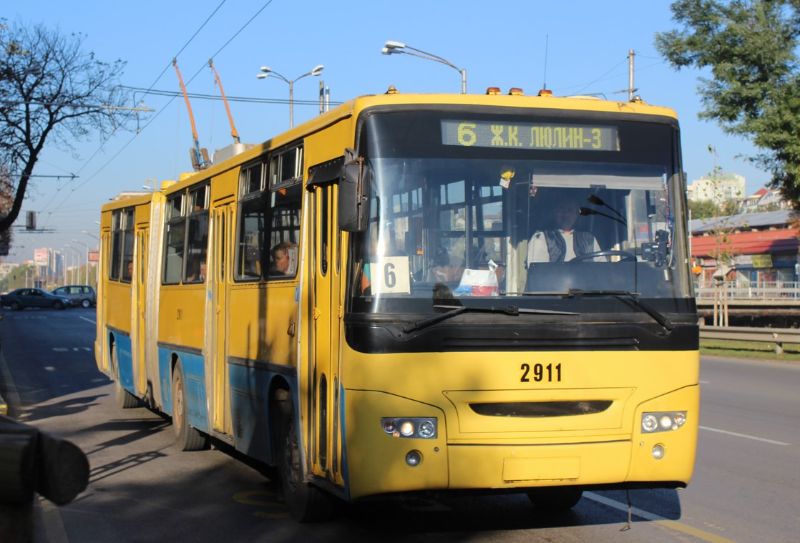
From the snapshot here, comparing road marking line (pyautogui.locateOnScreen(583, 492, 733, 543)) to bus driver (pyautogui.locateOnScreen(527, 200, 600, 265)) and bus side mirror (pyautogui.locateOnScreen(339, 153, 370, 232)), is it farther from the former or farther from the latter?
bus side mirror (pyautogui.locateOnScreen(339, 153, 370, 232))

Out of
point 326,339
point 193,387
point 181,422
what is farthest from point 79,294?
point 326,339

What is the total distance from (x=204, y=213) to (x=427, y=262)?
5.13 meters

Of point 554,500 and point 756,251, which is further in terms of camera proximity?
point 756,251

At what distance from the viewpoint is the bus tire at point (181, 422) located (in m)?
11.7

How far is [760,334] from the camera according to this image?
1154 inches

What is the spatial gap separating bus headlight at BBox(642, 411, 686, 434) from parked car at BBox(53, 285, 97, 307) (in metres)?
74.0

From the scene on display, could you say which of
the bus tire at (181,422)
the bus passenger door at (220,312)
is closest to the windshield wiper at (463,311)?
the bus passenger door at (220,312)

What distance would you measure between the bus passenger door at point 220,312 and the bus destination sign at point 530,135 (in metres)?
3.81

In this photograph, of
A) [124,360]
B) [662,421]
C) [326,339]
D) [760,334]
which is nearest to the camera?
[662,421]

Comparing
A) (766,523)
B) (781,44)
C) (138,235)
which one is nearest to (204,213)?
(138,235)

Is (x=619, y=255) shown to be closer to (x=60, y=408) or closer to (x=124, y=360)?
(x=124, y=360)

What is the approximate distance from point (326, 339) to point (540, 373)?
151cm

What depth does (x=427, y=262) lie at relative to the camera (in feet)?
22.3

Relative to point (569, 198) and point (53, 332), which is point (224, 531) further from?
point (53, 332)
